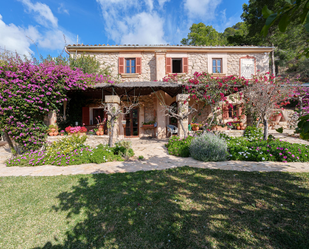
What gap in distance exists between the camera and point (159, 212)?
2.39 meters

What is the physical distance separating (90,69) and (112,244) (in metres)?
9.34

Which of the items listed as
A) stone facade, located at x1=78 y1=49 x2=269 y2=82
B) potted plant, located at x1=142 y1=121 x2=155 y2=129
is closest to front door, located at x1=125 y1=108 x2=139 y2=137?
potted plant, located at x1=142 y1=121 x2=155 y2=129

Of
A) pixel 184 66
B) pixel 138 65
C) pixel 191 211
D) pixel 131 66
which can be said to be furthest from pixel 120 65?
pixel 191 211

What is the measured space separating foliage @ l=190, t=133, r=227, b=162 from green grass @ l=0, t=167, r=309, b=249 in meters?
1.30

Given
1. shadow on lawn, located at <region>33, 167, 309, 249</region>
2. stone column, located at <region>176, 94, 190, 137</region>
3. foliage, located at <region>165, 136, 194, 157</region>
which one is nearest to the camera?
shadow on lawn, located at <region>33, 167, 309, 249</region>

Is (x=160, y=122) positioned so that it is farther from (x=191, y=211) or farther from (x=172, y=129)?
(x=191, y=211)

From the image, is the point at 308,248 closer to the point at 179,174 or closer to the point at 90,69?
the point at 179,174

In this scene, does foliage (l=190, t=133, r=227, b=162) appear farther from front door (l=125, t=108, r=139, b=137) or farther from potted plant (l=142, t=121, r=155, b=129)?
front door (l=125, t=108, r=139, b=137)

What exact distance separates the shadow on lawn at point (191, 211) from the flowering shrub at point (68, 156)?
1.70 meters

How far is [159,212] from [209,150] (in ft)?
10.9

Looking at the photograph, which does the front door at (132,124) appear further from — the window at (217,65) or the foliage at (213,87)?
the window at (217,65)

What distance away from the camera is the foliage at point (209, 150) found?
4938mm

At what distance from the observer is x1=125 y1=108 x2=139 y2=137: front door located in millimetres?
10102

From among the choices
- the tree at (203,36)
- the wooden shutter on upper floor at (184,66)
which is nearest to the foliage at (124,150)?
the wooden shutter on upper floor at (184,66)
